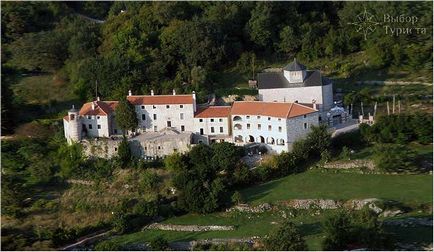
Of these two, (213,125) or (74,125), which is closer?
(74,125)

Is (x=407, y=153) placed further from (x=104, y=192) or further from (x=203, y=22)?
(x=203, y=22)

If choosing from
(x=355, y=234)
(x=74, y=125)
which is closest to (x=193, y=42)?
(x=74, y=125)

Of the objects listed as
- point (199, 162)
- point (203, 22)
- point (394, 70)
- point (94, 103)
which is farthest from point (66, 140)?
point (394, 70)

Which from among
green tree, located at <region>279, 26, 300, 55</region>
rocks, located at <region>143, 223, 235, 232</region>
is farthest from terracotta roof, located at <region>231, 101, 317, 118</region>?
green tree, located at <region>279, 26, 300, 55</region>

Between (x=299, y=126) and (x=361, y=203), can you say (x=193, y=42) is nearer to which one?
(x=299, y=126)

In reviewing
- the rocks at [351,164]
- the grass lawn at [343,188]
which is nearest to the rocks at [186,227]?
the grass lawn at [343,188]

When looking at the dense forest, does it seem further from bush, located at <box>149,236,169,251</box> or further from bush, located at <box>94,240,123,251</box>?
bush, located at <box>149,236,169,251</box>

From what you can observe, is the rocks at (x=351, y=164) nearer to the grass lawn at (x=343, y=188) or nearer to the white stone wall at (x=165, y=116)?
the grass lawn at (x=343, y=188)
